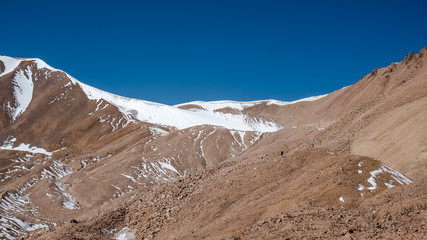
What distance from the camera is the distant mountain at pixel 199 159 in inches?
627

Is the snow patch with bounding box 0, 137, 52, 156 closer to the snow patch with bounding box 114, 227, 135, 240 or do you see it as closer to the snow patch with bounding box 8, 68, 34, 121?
the snow patch with bounding box 8, 68, 34, 121

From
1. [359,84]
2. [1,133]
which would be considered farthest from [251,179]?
[1,133]

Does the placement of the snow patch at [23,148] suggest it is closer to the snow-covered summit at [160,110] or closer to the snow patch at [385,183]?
the snow-covered summit at [160,110]

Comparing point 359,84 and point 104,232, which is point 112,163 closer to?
point 104,232

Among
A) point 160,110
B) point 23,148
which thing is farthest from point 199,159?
point 23,148

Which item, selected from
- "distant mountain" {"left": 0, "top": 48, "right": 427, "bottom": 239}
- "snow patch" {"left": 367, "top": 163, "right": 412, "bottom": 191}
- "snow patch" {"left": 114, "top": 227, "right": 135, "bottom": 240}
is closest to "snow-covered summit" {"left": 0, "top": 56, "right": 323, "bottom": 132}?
"distant mountain" {"left": 0, "top": 48, "right": 427, "bottom": 239}

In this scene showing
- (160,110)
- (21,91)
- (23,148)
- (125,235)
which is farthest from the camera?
(21,91)

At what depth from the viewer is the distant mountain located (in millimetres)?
15922

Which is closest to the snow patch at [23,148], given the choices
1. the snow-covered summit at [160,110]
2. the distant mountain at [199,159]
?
the distant mountain at [199,159]

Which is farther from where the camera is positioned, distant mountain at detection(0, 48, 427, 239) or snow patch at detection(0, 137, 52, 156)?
snow patch at detection(0, 137, 52, 156)

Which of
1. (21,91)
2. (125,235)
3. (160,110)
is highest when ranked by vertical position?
(21,91)

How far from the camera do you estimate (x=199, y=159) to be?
64.7m

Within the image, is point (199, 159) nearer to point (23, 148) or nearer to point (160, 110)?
point (160, 110)

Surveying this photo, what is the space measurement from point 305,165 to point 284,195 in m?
4.47
